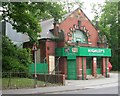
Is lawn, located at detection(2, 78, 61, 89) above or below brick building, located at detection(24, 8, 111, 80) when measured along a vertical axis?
below

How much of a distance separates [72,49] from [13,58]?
42.5 feet

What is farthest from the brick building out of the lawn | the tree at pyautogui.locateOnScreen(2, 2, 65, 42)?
the tree at pyautogui.locateOnScreen(2, 2, 65, 42)

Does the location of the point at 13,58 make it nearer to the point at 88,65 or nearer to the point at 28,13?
the point at 28,13

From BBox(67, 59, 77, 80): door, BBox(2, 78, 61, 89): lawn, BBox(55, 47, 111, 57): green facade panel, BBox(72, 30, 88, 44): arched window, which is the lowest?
BBox(2, 78, 61, 89): lawn

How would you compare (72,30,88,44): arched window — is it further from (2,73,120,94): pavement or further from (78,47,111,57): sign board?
(2,73,120,94): pavement

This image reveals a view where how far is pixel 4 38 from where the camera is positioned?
2633cm

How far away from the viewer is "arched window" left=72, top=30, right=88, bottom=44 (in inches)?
1593

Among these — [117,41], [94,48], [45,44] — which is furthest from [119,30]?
[45,44]

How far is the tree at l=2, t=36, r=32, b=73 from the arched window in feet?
47.8

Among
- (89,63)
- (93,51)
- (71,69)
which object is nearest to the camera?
(71,69)

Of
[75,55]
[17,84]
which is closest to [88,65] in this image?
[75,55]

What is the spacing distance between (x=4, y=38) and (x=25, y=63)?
2714 mm

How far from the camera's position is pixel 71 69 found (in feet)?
125

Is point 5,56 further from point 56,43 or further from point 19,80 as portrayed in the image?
point 56,43
